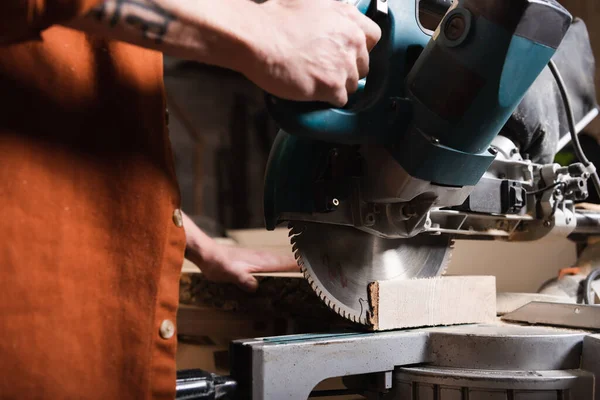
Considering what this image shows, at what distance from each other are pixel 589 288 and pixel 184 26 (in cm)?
129

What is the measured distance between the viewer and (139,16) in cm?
65

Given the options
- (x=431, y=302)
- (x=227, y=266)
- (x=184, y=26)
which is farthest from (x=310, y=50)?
(x=227, y=266)

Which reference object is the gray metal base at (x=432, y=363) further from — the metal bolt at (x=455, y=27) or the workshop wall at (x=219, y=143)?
the workshop wall at (x=219, y=143)

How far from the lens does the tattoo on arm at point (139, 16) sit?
0.63 meters

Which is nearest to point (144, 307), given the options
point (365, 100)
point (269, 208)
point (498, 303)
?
point (269, 208)

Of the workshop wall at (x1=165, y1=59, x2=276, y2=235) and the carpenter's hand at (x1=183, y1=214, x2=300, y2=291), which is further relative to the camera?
the workshop wall at (x1=165, y1=59, x2=276, y2=235)

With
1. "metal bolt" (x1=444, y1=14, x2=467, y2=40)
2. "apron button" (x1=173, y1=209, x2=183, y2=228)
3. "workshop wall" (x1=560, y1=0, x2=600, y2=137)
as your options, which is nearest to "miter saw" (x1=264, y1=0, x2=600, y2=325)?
"metal bolt" (x1=444, y1=14, x2=467, y2=40)

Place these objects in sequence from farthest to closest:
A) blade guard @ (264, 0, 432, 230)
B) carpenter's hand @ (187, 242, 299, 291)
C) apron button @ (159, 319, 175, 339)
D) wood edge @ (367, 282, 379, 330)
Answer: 1. carpenter's hand @ (187, 242, 299, 291)
2. wood edge @ (367, 282, 379, 330)
3. blade guard @ (264, 0, 432, 230)
4. apron button @ (159, 319, 175, 339)

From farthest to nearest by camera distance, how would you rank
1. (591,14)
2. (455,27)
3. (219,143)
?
(219,143) < (591,14) < (455,27)

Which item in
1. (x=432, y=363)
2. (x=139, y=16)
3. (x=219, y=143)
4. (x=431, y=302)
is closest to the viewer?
(x=139, y=16)

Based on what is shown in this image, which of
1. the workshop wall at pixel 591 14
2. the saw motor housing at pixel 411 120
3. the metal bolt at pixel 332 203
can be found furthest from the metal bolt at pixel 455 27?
the workshop wall at pixel 591 14

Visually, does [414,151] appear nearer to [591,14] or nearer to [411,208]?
[411,208]

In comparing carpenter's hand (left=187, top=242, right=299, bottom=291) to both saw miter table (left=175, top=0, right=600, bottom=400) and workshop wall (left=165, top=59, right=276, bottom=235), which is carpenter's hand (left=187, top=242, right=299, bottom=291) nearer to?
saw miter table (left=175, top=0, right=600, bottom=400)

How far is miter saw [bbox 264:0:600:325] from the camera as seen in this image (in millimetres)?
870
